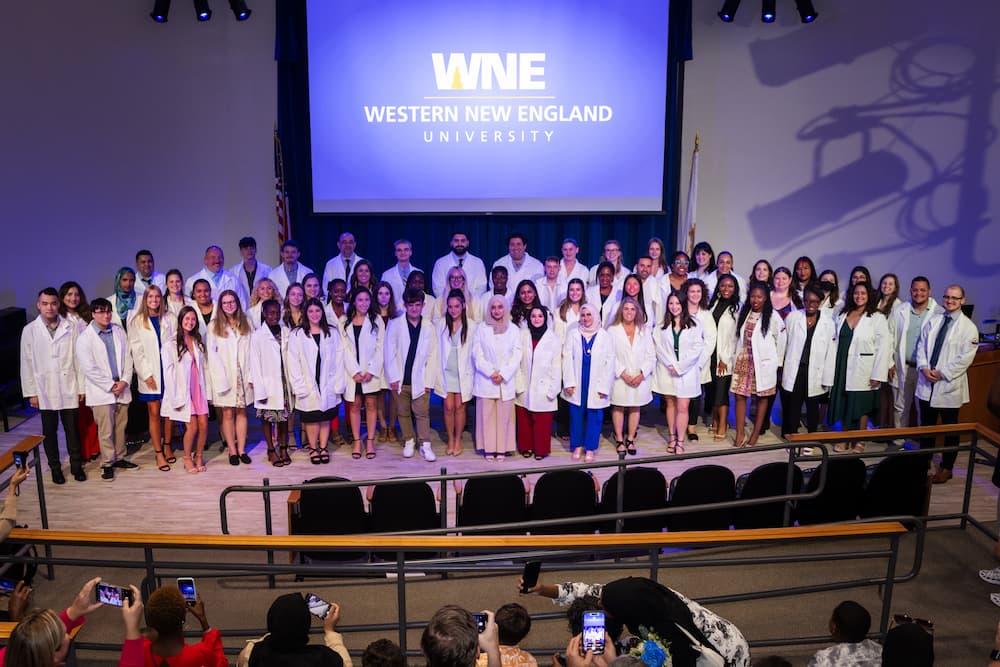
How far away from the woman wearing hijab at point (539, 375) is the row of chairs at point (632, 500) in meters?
2.04

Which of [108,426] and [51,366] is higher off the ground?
[51,366]

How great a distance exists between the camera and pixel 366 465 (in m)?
7.58

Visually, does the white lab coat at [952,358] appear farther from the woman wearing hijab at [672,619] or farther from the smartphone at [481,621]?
the smartphone at [481,621]

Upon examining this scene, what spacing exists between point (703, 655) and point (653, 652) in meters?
0.24

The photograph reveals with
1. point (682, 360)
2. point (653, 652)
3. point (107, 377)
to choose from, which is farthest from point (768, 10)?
point (653, 652)

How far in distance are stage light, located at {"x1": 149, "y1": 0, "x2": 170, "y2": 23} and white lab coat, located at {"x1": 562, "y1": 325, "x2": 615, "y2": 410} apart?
5.83 metres

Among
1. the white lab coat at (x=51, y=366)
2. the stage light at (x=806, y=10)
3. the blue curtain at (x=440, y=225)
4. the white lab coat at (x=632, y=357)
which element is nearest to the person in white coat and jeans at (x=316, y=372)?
the white lab coat at (x=51, y=366)

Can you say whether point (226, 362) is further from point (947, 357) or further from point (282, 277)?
point (947, 357)

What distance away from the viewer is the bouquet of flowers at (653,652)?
293 centimetres

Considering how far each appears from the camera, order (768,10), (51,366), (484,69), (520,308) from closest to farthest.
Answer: (51,366) < (520,308) < (768,10) < (484,69)

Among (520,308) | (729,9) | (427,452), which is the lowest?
(427,452)

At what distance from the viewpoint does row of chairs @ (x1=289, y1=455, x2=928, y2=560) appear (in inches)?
208

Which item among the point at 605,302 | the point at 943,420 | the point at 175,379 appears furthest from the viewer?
the point at 605,302

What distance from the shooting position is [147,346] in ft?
24.4
